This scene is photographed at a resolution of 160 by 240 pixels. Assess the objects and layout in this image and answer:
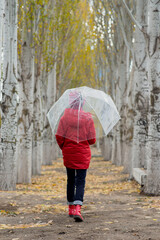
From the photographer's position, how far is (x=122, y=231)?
436cm

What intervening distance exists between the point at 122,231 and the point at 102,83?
23.3 m

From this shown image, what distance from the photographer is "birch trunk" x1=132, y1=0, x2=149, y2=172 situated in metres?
10.1

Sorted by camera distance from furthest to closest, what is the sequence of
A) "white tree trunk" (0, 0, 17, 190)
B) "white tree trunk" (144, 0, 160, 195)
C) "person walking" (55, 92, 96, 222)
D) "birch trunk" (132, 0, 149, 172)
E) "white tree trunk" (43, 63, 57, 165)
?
"white tree trunk" (43, 63, 57, 165) < "birch trunk" (132, 0, 149, 172) < "white tree trunk" (0, 0, 17, 190) < "white tree trunk" (144, 0, 160, 195) < "person walking" (55, 92, 96, 222)

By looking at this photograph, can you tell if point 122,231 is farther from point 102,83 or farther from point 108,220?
point 102,83

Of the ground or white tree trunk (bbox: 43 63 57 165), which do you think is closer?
the ground

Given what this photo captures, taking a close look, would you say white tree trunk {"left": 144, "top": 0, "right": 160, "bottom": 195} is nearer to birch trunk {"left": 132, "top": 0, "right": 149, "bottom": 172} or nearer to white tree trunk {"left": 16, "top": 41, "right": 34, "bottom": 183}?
birch trunk {"left": 132, "top": 0, "right": 149, "bottom": 172}

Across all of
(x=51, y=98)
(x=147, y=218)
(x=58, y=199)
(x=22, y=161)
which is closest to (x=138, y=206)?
(x=147, y=218)

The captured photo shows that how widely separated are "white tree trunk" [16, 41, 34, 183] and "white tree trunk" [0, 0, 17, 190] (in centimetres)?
203

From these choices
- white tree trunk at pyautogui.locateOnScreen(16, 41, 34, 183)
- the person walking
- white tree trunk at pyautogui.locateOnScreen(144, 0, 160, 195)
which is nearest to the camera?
the person walking

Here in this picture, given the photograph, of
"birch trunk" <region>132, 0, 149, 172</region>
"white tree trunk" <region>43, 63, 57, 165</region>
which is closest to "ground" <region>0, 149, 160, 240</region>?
"birch trunk" <region>132, 0, 149, 172</region>

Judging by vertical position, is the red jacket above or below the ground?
above

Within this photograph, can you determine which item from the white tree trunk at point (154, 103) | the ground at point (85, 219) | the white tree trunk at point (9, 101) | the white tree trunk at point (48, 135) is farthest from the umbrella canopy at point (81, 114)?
the white tree trunk at point (48, 135)

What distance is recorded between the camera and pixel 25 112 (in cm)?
1089

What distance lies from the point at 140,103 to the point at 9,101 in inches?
147
